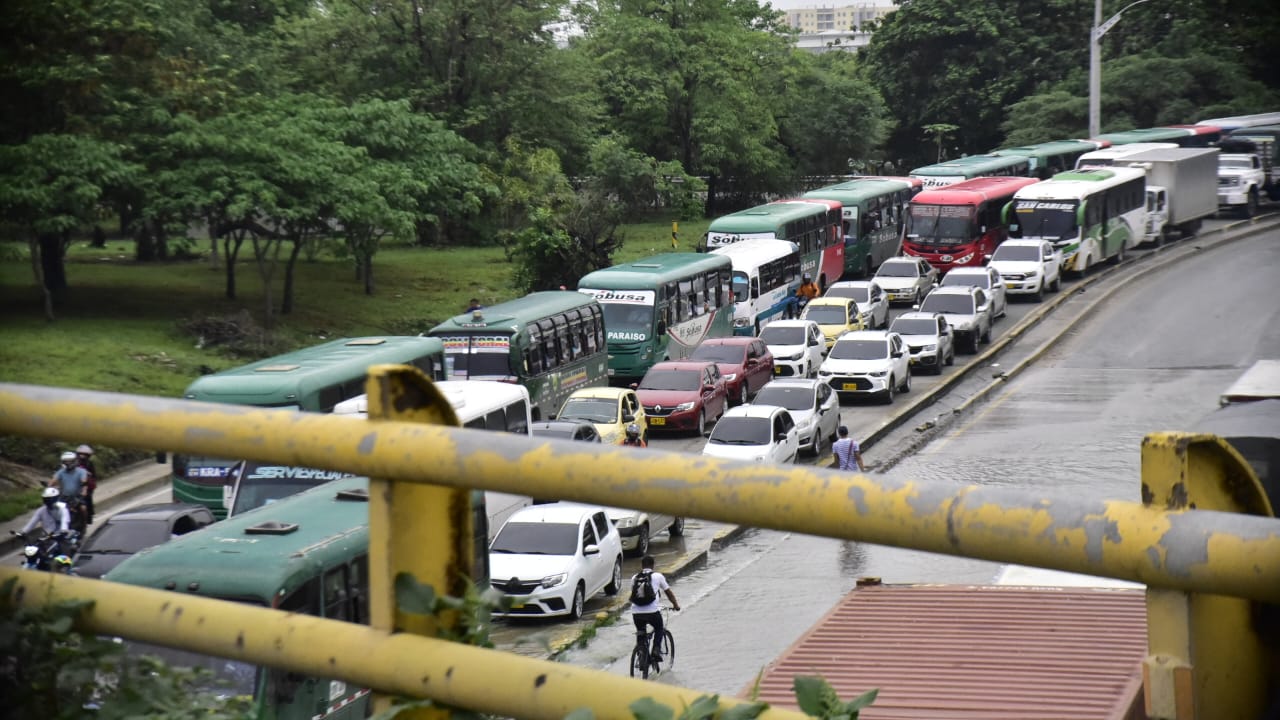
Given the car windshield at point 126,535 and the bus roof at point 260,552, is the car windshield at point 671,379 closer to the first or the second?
the car windshield at point 126,535

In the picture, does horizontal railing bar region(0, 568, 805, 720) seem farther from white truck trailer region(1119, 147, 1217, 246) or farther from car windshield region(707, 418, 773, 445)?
white truck trailer region(1119, 147, 1217, 246)

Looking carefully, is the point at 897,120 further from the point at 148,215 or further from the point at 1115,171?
the point at 148,215

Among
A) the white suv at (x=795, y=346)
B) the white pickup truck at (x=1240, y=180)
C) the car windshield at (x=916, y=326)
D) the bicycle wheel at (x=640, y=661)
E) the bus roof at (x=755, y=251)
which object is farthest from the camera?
the white pickup truck at (x=1240, y=180)

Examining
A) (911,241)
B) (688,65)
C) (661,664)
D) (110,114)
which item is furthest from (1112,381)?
(688,65)

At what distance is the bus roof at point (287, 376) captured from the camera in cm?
1928

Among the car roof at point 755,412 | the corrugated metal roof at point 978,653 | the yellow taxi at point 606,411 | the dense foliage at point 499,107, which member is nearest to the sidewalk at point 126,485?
the dense foliage at point 499,107

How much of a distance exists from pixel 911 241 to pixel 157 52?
74.1 feet

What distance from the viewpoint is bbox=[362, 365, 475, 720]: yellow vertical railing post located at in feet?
6.69

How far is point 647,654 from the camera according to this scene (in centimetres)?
1339

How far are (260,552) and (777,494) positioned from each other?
9.90 metres

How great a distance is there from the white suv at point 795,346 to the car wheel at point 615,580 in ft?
43.6

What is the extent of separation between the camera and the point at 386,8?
43969 mm

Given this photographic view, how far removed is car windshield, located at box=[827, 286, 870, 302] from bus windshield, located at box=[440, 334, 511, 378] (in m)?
13.1

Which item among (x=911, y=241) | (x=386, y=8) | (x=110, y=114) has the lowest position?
(x=911, y=241)
